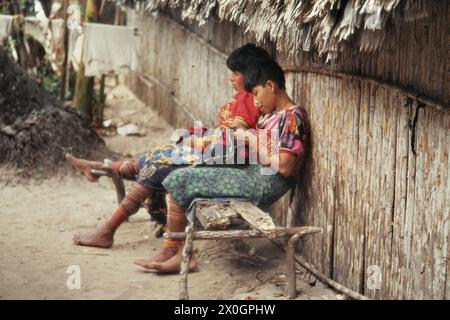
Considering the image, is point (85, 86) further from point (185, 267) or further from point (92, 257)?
point (185, 267)

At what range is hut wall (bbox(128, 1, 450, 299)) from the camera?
3.61 metres

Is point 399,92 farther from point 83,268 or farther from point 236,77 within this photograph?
point 83,268

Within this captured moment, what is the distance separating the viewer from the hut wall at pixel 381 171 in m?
3.61

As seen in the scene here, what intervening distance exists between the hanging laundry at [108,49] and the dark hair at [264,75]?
554 cm

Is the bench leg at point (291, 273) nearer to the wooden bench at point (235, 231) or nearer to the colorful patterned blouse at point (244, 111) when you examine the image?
the wooden bench at point (235, 231)

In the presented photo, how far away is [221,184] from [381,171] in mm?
1162

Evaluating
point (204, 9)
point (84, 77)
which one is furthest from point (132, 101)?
point (204, 9)

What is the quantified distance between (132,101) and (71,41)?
7.90 feet

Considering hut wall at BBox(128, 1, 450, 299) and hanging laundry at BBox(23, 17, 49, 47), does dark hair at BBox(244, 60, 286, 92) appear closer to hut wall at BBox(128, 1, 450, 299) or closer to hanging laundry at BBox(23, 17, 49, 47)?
hut wall at BBox(128, 1, 450, 299)

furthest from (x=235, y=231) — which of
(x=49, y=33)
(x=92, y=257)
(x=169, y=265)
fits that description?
(x=49, y=33)

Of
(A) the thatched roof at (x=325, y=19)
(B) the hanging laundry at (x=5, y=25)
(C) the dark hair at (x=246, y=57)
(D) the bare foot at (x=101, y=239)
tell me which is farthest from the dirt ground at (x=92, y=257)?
(B) the hanging laundry at (x=5, y=25)

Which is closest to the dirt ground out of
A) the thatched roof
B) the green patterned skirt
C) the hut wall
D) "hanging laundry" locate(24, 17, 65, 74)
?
the hut wall

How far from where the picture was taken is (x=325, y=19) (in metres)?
3.69

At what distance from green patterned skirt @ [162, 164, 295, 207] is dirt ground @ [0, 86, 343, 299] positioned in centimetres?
57
